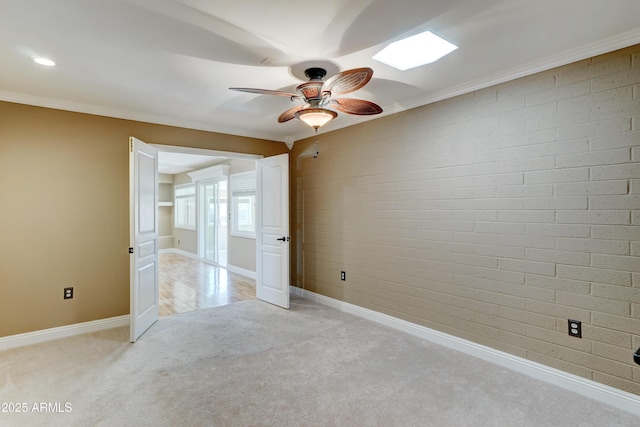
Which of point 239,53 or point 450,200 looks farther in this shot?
point 450,200

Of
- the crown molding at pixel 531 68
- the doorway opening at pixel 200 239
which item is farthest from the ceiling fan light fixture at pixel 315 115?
the doorway opening at pixel 200 239

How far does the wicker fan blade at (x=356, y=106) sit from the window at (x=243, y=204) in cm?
397

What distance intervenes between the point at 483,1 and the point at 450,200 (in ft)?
5.80

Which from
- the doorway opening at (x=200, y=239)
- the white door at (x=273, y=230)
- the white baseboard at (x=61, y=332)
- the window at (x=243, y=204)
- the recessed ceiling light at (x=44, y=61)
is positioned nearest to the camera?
the recessed ceiling light at (x=44, y=61)

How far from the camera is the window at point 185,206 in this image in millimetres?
9077

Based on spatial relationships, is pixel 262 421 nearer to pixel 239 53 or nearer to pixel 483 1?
pixel 239 53

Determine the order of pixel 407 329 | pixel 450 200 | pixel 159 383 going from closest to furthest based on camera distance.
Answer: pixel 159 383 < pixel 450 200 < pixel 407 329

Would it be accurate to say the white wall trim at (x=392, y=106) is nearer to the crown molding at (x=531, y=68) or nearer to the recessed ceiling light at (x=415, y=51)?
the crown molding at (x=531, y=68)

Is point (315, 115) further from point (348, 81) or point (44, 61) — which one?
point (44, 61)

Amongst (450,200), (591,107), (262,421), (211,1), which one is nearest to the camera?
(211,1)

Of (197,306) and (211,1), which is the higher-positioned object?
(211,1)

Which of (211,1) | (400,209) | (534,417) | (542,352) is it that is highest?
(211,1)

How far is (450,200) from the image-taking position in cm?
314

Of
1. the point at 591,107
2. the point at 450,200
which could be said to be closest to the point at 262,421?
the point at 450,200
